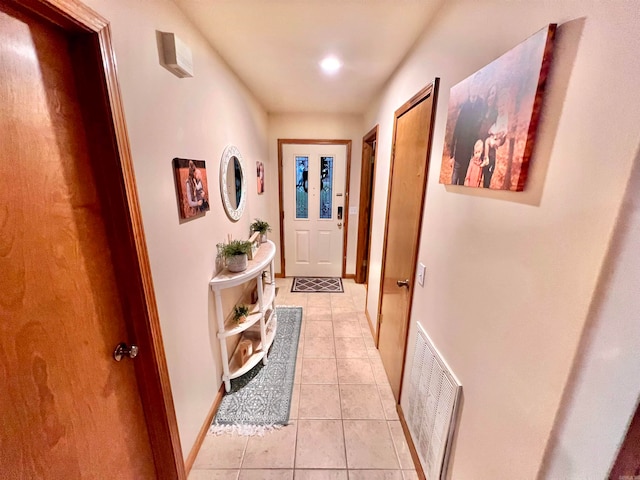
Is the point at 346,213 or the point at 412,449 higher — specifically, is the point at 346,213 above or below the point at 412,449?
above

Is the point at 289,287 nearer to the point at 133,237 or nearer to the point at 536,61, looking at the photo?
the point at 133,237

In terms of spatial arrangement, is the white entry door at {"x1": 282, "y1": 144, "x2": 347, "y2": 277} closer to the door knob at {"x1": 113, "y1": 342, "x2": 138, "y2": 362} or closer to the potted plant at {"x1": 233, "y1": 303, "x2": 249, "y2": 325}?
the potted plant at {"x1": 233, "y1": 303, "x2": 249, "y2": 325}

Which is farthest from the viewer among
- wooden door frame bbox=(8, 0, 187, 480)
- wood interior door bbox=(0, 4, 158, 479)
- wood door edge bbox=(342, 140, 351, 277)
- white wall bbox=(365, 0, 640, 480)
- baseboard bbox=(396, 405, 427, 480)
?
wood door edge bbox=(342, 140, 351, 277)

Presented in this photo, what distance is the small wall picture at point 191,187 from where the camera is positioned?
4.10 feet

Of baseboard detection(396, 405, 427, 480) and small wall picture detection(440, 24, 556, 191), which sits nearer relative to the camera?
small wall picture detection(440, 24, 556, 191)

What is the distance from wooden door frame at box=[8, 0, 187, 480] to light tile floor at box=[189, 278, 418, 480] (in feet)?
1.48

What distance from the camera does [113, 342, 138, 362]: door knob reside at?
954mm

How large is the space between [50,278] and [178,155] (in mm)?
762

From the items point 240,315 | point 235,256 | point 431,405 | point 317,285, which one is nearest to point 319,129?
point 317,285

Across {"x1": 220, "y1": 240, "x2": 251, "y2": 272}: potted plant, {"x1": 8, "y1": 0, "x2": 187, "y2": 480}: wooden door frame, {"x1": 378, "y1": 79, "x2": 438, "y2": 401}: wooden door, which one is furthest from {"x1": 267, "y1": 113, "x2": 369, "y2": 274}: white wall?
{"x1": 8, "y1": 0, "x2": 187, "y2": 480}: wooden door frame

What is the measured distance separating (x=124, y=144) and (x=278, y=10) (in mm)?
1026

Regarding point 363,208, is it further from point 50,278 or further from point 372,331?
point 50,278

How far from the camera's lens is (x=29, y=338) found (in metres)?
0.66

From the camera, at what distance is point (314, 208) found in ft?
12.0
